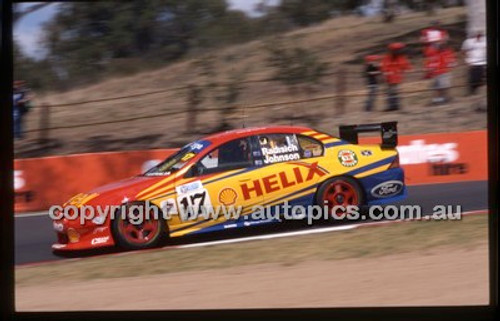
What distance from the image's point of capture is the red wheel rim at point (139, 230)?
9.05 meters

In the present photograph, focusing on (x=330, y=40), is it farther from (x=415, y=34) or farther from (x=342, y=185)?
Answer: (x=342, y=185)

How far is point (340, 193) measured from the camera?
31.5ft

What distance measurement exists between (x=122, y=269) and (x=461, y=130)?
7037 millimetres

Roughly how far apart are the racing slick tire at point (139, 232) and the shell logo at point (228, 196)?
0.76m

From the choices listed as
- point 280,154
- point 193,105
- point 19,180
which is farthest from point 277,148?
point 193,105

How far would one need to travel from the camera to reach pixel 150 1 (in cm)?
1736

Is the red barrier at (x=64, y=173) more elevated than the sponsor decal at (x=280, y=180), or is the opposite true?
the sponsor decal at (x=280, y=180)

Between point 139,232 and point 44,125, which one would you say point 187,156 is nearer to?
point 139,232

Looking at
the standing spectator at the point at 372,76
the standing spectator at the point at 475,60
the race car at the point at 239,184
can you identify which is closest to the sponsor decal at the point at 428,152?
the standing spectator at the point at 372,76

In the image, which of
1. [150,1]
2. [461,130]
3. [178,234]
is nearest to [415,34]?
[461,130]

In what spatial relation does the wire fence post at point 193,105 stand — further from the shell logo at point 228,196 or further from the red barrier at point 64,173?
the shell logo at point 228,196

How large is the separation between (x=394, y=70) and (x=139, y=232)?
756cm

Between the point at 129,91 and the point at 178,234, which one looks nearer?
the point at 178,234

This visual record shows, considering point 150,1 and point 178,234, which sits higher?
point 150,1
